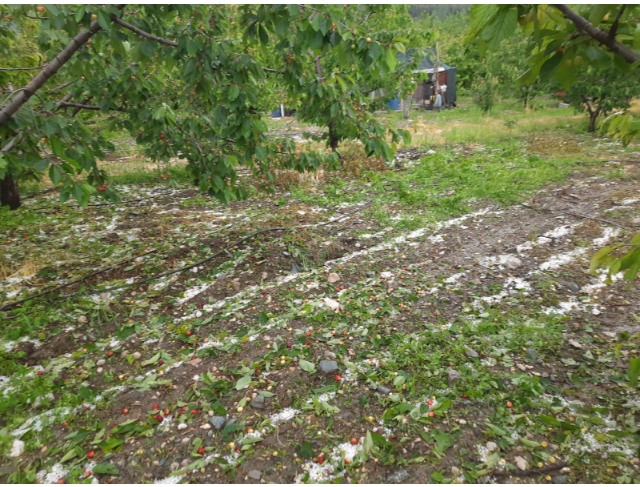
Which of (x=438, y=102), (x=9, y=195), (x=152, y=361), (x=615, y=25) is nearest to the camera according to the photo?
(x=615, y=25)

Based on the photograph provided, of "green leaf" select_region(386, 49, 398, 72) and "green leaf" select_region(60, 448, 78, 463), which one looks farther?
"green leaf" select_region(386, 49, 398, 72)

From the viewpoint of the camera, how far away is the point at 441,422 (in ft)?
7.27

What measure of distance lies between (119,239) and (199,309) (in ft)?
7.33

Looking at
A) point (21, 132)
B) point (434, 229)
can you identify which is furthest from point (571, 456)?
point (21, 132)

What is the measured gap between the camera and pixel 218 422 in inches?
89.8

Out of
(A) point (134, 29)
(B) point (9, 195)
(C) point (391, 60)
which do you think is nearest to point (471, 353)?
(C) point (391, 60)

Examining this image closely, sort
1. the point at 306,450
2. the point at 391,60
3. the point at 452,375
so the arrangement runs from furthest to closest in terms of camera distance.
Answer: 1. the point at 452,375
2. the point at 391,60
3. the point at 306,450

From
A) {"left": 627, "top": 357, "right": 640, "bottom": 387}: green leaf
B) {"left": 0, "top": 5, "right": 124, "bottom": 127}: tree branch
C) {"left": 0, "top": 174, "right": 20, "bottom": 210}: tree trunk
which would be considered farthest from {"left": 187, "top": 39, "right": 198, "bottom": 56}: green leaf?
{"left": 0, "top": 174, "right": 20, "bottom": 210}: tree trunk

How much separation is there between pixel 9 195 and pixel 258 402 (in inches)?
238

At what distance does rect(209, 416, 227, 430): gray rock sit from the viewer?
2.26 metres

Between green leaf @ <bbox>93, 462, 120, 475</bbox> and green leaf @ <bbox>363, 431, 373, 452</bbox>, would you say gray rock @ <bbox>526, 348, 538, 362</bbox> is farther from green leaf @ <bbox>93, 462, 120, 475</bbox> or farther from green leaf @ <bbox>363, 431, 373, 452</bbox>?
green leaf @ <bbox>93, 462, 120, 475</bbox>

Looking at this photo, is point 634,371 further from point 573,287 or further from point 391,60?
point 573,287

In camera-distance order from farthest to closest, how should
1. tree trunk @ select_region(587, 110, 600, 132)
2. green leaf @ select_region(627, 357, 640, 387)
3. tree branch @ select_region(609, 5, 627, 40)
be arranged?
tree trunk @ select_region(587, 110, 600, 132) → green leaf @ select_region(627, 357, 640, 387) → tree branch @ select_region(609, 5, 627, 40)

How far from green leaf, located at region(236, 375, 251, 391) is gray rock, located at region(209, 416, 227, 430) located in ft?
0.81
